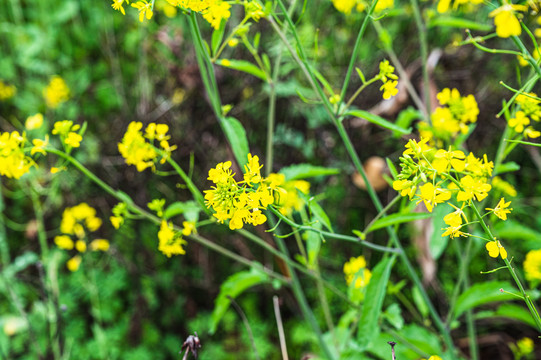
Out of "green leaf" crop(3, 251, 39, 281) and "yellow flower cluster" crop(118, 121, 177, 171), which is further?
"green leaf" crop(3, 251, 39, 281)

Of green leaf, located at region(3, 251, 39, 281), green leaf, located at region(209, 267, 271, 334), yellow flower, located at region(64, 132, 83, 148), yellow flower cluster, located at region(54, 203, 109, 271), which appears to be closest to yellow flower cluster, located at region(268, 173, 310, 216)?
green leaf, located at region(209, 267, 271, 334)

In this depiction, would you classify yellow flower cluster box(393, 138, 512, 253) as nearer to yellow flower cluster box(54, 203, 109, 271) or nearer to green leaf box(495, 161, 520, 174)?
green leaf box(495, 161, 520, 174)

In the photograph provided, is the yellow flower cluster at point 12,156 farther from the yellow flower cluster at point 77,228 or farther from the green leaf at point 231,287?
the yellow flower cluster at point 77,228

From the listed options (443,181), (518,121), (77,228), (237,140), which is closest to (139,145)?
(237,140)

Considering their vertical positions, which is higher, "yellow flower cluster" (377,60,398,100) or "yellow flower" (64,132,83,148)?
"yellow flower" (64,132,83,148)

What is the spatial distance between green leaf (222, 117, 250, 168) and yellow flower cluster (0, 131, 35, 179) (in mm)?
629

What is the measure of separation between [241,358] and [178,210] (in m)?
1.24

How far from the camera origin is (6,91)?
127 inches

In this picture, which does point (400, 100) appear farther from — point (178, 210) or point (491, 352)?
point (178, 210)

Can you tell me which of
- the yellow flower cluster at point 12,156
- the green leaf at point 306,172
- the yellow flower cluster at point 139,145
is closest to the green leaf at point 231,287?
the green leaf at point 306,172

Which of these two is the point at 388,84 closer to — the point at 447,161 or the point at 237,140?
the point at 447,161

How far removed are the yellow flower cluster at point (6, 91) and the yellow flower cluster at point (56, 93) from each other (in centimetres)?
29

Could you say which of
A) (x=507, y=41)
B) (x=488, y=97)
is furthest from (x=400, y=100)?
(x=507, y=41)

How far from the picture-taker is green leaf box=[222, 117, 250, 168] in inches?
55.1
